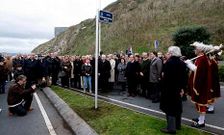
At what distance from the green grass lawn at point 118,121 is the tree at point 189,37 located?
23576mm

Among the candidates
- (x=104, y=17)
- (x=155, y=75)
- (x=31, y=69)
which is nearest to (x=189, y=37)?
(x=31, y=69)

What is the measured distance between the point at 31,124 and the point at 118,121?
2595mm

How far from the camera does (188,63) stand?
11.4 metres

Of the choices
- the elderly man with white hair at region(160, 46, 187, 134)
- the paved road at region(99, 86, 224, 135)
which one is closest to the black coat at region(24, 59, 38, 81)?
the paved road at region(99, 86, 224, 135)

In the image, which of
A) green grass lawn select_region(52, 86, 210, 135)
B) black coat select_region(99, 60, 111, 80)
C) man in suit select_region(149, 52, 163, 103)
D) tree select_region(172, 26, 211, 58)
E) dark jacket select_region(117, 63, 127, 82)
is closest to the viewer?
green grass lawn select_region(52, 86, 210, 135)

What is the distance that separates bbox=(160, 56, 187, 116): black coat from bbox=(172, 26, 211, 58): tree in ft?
91.0

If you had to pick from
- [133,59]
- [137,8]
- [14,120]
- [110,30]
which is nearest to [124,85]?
[133,59]

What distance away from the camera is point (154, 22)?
5853cm

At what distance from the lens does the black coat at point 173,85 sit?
1034cm

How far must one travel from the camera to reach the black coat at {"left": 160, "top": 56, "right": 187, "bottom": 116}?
10.3m

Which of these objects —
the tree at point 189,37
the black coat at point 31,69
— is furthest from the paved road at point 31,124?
the tree at point 189,37

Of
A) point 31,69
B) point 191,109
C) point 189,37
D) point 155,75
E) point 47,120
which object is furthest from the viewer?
point 189,37

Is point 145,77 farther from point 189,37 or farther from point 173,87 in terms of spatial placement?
point 189,37

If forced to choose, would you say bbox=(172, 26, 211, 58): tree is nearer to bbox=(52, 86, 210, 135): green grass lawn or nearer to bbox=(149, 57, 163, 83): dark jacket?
bbox=(149, 57, 163, 83): dark jacket
